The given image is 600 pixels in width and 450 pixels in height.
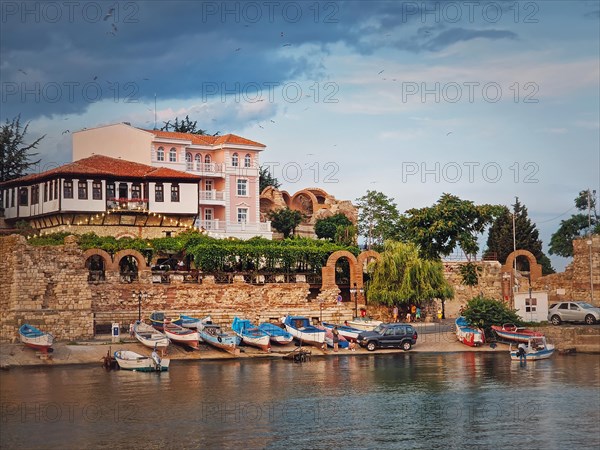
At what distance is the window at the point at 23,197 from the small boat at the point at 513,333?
3333 cm

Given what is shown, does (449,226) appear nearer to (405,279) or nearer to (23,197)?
(405,279)

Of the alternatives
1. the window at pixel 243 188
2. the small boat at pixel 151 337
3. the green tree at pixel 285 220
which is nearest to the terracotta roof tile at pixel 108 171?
the window at pixel 243 188

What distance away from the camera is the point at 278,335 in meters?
48.3

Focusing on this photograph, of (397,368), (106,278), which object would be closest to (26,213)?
(106,278)

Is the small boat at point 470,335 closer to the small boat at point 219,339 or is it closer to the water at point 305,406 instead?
the water at point 305,406

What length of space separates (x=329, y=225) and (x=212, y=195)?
33.4ft

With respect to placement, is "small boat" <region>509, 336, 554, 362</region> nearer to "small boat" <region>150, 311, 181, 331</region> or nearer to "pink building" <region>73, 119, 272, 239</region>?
"small boat" <region>150, 311, 181, 331</region>

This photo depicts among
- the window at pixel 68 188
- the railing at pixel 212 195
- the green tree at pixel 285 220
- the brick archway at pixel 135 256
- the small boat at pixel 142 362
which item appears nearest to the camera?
the small boat at pixel 142 362

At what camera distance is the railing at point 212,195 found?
7225cm

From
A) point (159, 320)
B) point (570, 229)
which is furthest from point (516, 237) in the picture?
point (159, 320)

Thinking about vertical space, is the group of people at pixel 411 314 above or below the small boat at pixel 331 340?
above

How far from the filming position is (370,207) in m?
78.8

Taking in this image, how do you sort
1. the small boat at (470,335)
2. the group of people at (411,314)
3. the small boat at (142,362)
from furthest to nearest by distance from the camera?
1. the group of people at (411,314)
2. the small boat at (470,335)
3. the small boat at (142,362)

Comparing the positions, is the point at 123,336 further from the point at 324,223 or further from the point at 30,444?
the point at 324,223
